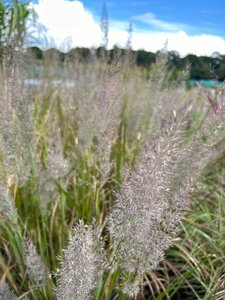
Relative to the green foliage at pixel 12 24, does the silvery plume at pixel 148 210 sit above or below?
below

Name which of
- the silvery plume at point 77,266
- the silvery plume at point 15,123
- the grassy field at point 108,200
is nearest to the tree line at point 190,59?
the grassy field at point 108,200

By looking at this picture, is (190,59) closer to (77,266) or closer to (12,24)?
(12,24)

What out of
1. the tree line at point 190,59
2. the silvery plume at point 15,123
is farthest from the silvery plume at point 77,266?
the tree line at point 190,59

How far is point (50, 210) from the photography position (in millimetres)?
2080

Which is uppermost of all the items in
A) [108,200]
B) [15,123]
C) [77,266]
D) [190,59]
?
[190,59]

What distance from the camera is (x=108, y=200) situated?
2383 millimetres

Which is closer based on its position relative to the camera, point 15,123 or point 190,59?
point 15,123

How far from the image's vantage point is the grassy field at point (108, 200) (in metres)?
1.03

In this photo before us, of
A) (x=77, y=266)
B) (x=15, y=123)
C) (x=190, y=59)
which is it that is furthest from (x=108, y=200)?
(x=77, y=266)

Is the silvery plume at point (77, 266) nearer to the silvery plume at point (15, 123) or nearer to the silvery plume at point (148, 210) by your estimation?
the silvery plume at point (148, 210)

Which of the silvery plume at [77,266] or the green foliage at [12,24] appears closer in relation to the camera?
the silvery plume at [77,266]

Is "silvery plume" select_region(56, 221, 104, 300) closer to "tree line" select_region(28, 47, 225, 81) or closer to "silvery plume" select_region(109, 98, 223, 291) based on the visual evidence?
"silvery plume" select_region(109, 98, 223, 291)

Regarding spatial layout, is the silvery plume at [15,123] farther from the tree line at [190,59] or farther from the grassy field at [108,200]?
the tree line at [190,59]

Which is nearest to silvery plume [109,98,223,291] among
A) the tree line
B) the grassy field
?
the grassy field
